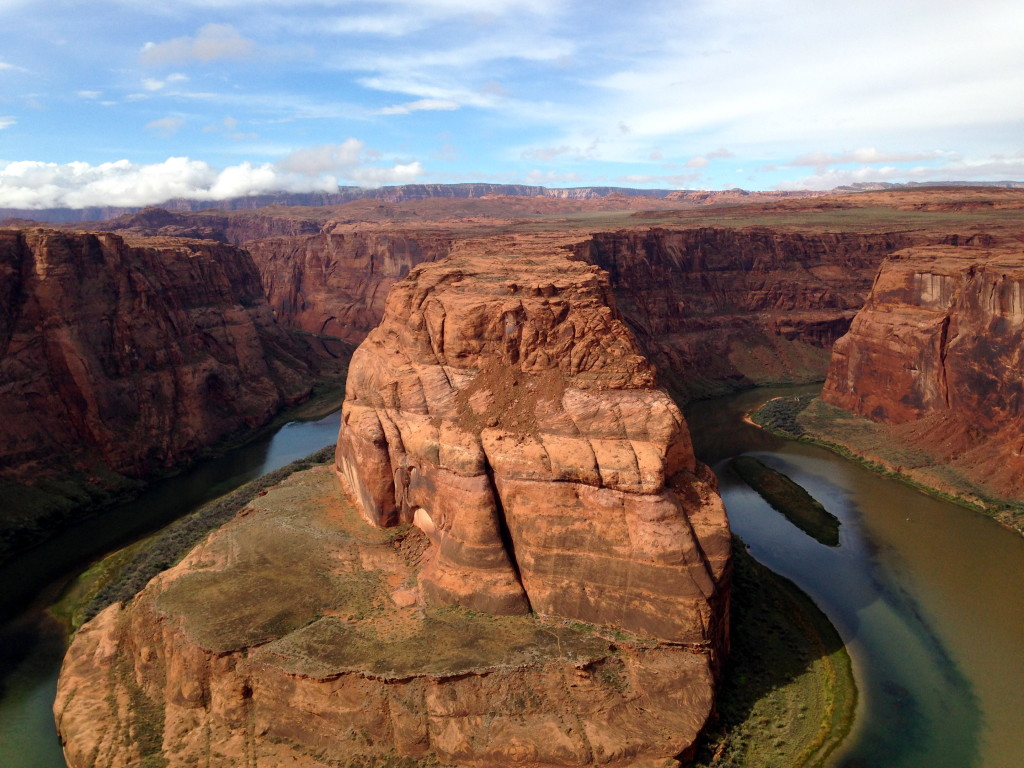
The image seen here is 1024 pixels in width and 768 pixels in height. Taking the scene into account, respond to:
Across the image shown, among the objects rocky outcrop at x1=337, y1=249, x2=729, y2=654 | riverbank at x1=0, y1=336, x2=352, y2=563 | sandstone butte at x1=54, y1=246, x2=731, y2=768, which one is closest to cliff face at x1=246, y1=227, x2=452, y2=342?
riverbank at x1=0, y1=336, x2=352, y2=563

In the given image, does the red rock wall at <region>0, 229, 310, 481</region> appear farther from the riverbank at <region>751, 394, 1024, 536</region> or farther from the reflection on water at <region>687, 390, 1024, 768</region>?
the riverbank at <region>751, 394, 1024, 536</region>

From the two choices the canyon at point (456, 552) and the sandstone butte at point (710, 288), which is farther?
the sandstone butte at point (710, 288)

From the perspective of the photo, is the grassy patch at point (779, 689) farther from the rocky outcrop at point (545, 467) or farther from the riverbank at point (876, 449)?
the riverbank at point (876, 449)

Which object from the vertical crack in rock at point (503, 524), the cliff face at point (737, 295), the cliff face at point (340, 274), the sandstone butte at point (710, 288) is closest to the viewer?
the vertical crack in rock at point (503, 524)

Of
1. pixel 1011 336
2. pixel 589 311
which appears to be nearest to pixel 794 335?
pixel 1011 336

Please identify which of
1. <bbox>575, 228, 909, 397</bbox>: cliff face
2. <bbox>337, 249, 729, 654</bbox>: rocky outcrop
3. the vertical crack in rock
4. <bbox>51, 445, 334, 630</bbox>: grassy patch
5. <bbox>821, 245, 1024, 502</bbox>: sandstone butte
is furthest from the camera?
<bbox>575, 228, 909, 397</bbox>: cliff face

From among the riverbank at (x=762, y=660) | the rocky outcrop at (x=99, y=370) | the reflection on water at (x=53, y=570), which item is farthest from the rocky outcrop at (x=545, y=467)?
the rocky outcrop at (x=99, y=370)
